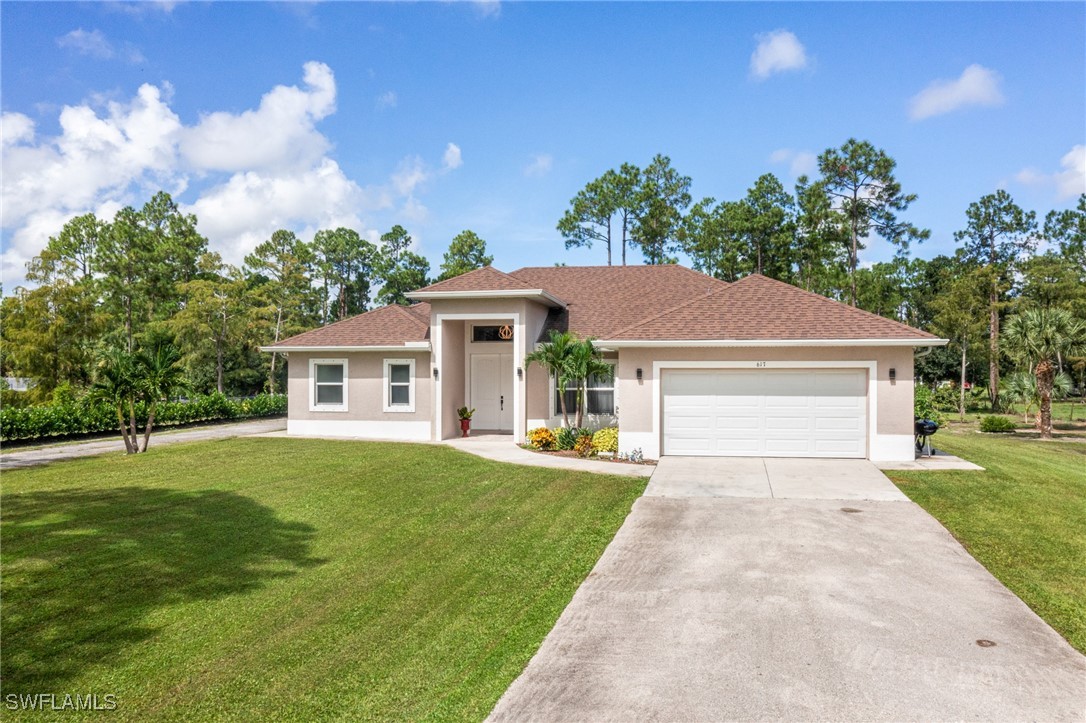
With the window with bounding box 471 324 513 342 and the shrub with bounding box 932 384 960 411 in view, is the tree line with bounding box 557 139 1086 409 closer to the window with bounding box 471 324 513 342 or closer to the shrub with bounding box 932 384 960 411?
the shrub with bounding box 932 384 960 411

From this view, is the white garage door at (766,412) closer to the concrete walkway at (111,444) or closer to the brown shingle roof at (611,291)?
the brown shingle roof at (611,291)

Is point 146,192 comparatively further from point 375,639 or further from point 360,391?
point 375,639

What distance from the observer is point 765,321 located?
14.5 m

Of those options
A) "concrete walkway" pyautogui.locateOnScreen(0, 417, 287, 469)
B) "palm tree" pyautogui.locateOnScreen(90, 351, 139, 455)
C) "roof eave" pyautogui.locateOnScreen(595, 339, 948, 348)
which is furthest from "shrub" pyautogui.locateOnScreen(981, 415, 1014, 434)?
"palm tree" pyautogui.locateOnScreen(90, 351, 139, 455)

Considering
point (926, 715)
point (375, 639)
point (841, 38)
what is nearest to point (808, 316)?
point (841, 38)

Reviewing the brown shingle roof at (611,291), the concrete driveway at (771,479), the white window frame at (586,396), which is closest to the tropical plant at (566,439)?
the white window frame at (586,396)

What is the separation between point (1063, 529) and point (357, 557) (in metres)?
9.87

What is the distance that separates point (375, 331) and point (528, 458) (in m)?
8.16

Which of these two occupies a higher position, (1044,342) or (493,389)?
(1044,342)

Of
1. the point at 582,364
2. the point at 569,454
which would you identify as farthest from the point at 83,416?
the point at 582,364

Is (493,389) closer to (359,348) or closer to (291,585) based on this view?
(359,348)

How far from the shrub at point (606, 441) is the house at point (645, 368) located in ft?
1.57

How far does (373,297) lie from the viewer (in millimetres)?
Answer: 57406

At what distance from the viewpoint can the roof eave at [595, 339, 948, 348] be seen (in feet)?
43.0
